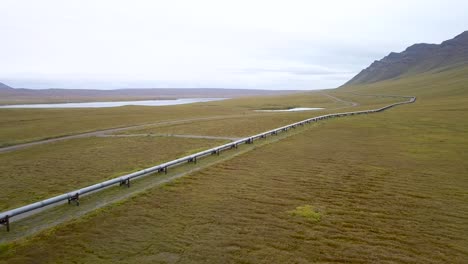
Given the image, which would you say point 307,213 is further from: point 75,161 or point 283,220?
point 75,161

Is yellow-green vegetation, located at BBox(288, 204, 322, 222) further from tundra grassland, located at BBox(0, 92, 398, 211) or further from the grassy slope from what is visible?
tundra grassland, located at BBox(0, 92, 398, 211)

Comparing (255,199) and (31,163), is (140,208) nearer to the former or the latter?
(255,199)

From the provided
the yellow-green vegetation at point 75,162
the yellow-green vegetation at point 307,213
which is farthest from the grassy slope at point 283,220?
the yellow-green vegetation at point 75,162

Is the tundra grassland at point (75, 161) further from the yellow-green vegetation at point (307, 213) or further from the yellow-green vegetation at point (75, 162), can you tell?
the yellow-green vegetation at point (307, 213)

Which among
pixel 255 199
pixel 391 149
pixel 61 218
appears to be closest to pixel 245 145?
pixel 391 149

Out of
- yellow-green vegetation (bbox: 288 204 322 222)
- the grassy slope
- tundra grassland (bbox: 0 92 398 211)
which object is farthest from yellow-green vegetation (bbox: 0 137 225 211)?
yellow-green vegetation (bbox: 288 204 322 222)
